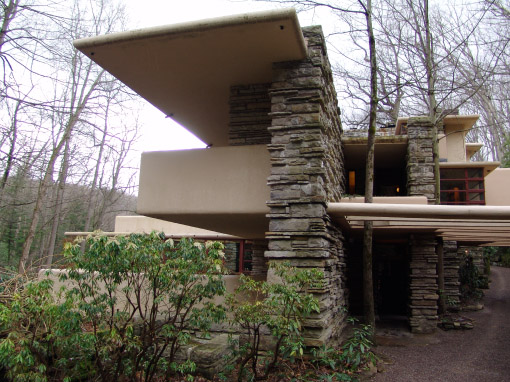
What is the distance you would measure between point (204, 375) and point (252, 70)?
4.73 meters

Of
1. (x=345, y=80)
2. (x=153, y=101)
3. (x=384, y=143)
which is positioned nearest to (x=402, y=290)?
(x=384, y=143)

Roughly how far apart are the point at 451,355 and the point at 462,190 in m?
7.78

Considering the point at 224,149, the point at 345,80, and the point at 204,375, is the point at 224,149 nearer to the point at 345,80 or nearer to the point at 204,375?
the point at 204,375

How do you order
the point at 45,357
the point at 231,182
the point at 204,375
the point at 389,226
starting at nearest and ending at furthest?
the point at 45,357 < the point at 204,375 < the point at 231,182 < the point at 389,226

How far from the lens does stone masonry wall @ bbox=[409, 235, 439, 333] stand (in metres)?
8.88

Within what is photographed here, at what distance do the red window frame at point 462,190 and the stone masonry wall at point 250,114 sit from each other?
863 cm

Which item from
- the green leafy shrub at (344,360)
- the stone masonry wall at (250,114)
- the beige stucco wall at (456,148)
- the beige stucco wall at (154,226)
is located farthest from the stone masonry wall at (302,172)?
the beige stucco wall at (456,148)

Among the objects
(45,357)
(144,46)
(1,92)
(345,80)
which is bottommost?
(45,357)

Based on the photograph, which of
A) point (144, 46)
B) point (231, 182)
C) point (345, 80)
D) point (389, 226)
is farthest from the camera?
point (345, 80)

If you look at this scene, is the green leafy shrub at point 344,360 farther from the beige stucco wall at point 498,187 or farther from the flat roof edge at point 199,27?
the beige stucco wall at point 498,187

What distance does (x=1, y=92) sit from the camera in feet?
Result: 21.4

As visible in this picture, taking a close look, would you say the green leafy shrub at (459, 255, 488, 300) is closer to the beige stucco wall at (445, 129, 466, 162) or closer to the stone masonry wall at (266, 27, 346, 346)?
the beige stucco wall at (445, 129, 466, 162)

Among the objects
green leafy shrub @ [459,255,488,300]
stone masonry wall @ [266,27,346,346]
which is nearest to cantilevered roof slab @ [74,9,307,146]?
stone masonry wall @ [266,27,346,346]

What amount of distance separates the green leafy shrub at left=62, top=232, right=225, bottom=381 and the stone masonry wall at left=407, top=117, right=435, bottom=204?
7511mm
